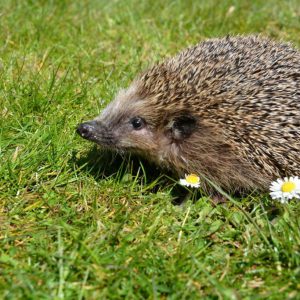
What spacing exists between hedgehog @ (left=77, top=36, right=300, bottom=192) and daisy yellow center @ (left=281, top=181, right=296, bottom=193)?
0.22m

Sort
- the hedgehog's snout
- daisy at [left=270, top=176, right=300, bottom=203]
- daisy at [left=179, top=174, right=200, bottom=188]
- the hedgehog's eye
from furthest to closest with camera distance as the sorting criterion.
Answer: the hedgehog's eye, the hedgehog's snout, daisy at [left=179, top=174, right=200, bottom=188], daisy at [left=270, top=176, right=300, bottom=203]

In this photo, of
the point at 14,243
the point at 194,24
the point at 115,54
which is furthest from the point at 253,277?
the point at 194,24

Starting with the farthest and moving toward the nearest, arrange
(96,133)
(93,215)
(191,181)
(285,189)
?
(96,133) < (191,181) < (285,189) < (93,215)

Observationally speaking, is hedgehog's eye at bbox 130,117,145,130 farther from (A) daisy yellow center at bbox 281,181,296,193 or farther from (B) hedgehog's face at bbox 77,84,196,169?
(A) daisy yellow center at bbox 281,181,296,193

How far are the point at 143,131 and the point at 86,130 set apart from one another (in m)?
0.39

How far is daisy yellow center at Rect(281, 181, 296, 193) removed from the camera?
10.6ft

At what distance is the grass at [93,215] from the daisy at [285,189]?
0.06m

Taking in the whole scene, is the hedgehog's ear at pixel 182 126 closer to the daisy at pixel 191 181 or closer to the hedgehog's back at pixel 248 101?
the hedgehog's back at pixel 248 101

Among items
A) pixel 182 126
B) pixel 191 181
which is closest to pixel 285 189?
pixel 191 181

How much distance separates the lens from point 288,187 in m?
3.23

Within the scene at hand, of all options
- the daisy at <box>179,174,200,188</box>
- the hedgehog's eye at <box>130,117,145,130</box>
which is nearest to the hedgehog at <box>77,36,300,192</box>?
the hedgehog's eye at <box>130,117,145,130</box>

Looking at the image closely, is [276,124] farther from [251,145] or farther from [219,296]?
[219,296]

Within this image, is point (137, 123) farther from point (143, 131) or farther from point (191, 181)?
point (191, 181)

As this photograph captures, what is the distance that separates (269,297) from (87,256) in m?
0.88
